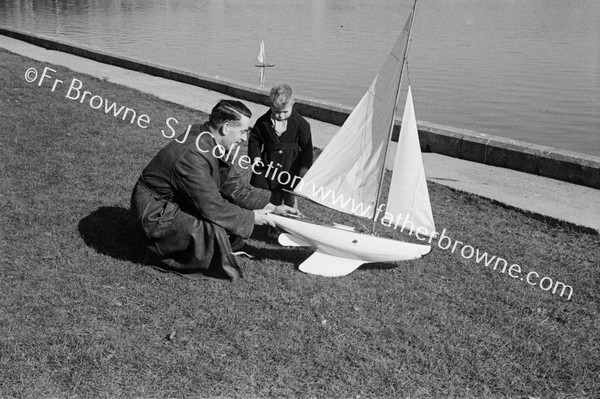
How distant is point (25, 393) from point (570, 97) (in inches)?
646

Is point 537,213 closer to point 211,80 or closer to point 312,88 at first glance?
point 211,80

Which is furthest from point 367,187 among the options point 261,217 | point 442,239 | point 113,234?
point 113,234

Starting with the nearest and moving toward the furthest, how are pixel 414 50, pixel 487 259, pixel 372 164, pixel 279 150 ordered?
pixel 372 164 < pixel 487 259 < pixel 279 150 < pixel 414 50

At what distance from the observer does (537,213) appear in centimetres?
656

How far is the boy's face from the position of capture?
550 centimetres

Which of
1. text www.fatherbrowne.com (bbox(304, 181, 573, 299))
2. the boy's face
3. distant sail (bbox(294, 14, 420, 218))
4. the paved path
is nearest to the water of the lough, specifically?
the paved path

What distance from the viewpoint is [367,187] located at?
17.2 feet

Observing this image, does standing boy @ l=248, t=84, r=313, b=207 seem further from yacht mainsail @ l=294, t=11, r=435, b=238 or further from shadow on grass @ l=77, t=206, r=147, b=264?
shadow on grass @ l=77, t=206, r=147, b=264

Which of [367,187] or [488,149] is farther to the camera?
[488,149]

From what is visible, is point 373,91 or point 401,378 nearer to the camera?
point 401,378

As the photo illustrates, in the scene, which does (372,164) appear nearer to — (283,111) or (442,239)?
(283,111)

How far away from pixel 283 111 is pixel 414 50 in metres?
19.6

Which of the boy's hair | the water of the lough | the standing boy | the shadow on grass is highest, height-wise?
the boy's hair

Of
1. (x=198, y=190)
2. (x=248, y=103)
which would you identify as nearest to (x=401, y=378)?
(x=198, y=190)
